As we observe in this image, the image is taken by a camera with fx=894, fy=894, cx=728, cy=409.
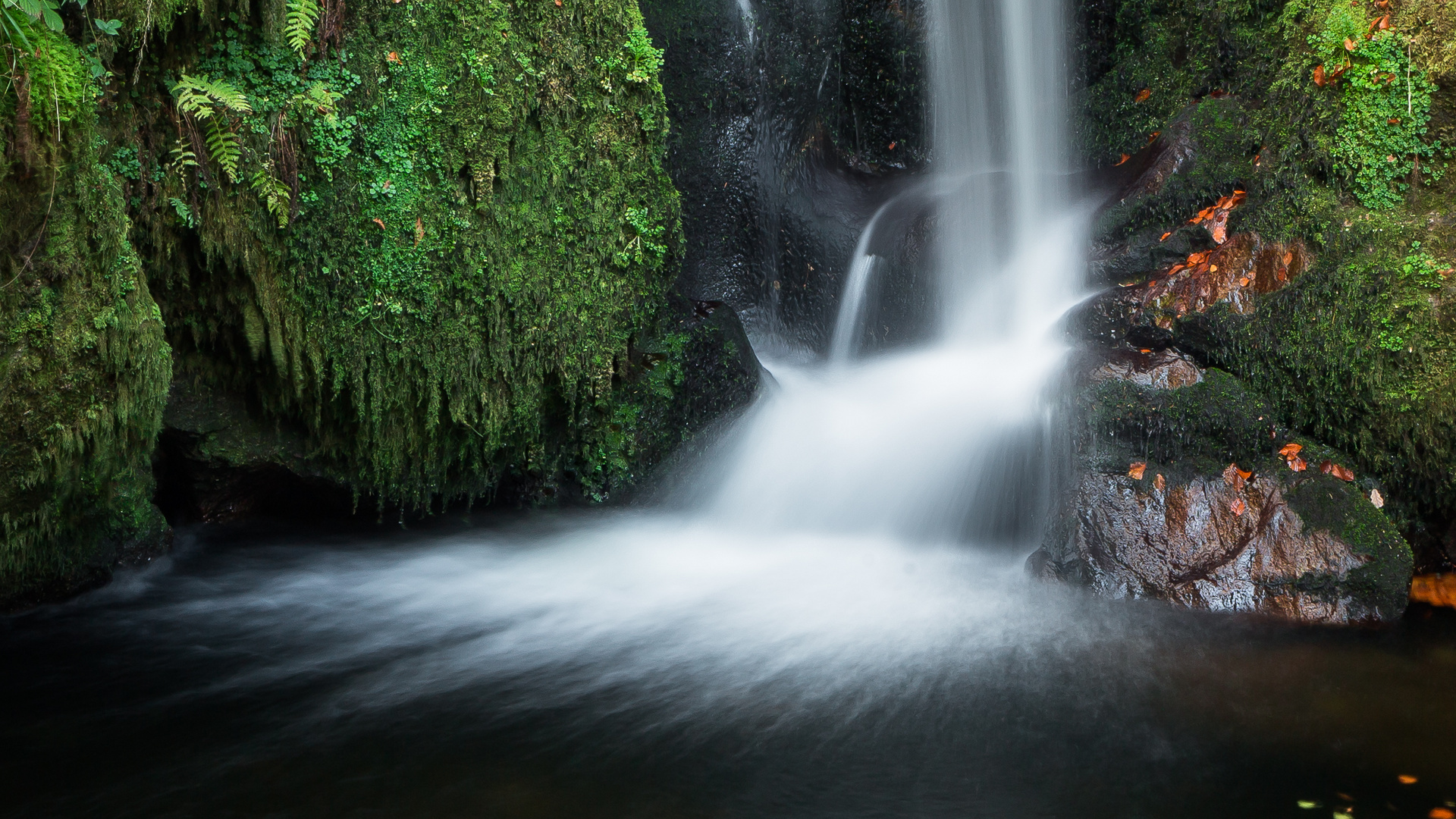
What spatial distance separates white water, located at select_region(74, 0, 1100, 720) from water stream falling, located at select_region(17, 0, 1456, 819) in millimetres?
24

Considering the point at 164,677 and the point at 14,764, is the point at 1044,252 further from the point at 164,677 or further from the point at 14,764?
the point at 14,764

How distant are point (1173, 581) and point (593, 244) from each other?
12.7ft

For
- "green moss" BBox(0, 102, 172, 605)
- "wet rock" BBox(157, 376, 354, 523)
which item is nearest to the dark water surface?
"wet rock" BBox(157, 376, 354, 523)

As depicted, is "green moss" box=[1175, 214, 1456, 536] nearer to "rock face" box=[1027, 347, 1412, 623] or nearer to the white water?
"rock face" box=[1027, 347, 1412, 623]

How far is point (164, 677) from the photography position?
4031mm

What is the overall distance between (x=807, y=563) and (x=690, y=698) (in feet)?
6.17

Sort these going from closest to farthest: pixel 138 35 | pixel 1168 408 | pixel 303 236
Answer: pixel 138 35, pixel 303 236, pixel 1168 408

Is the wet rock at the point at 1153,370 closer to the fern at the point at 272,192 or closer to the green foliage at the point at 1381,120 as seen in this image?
the green foliage at the point at 1381,120

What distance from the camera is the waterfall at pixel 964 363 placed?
5816mm

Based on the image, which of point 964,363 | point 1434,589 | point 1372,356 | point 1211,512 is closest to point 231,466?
point 964,363

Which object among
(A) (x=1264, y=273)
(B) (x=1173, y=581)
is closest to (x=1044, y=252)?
(A) (x=1264, y=273)

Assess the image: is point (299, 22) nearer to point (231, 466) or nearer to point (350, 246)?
point (350, 246)

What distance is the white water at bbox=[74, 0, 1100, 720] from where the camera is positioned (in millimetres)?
4219

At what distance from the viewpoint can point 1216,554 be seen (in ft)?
15.6
